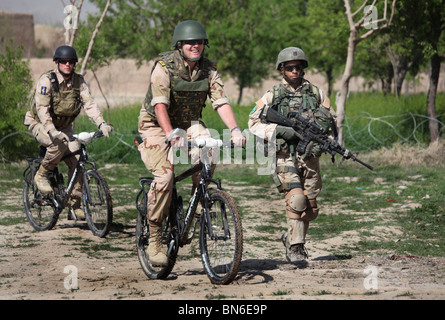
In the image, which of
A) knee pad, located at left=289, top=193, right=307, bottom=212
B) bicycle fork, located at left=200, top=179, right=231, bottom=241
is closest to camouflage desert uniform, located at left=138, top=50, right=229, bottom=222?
bicycle fork, located at left=200, top=179, right=231, bottom=241

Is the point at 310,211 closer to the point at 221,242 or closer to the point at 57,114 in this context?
the point at 221,242

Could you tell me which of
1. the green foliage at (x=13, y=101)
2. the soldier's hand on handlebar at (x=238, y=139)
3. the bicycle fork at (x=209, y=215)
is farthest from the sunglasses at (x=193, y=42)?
the green foliage at (x=13, y=101)

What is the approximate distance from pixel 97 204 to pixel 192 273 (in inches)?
80.0

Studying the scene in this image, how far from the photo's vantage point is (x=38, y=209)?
28.8 feet

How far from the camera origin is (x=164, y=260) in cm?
584

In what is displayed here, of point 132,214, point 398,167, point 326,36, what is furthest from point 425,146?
point 326,36

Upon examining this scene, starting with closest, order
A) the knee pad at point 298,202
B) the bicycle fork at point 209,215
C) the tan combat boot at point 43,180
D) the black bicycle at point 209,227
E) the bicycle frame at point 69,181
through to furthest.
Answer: the black bicycle at point 209,227 < the bicycle fork at point 209,215 < the knee pad at point 298,202 < the bicycle frame at point 69,181 < the tan combat boot at point 43,180

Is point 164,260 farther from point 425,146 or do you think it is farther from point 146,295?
point 425,146

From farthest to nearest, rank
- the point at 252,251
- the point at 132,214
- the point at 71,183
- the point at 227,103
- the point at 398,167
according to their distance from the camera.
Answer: the point at 398,167, the point at 132,214, the point at 71,183, the point at 252,251, the point at 227,103

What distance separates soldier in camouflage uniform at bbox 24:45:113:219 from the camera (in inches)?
310

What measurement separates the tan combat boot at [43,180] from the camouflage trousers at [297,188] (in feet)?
10.1

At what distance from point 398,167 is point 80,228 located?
7.59 metres

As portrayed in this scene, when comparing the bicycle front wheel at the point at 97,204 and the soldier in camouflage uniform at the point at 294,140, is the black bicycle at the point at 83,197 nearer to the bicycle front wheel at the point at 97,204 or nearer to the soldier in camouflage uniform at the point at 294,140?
the bicycle front wheel at the point at 97,204

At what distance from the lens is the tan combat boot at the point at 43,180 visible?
8453 mm
